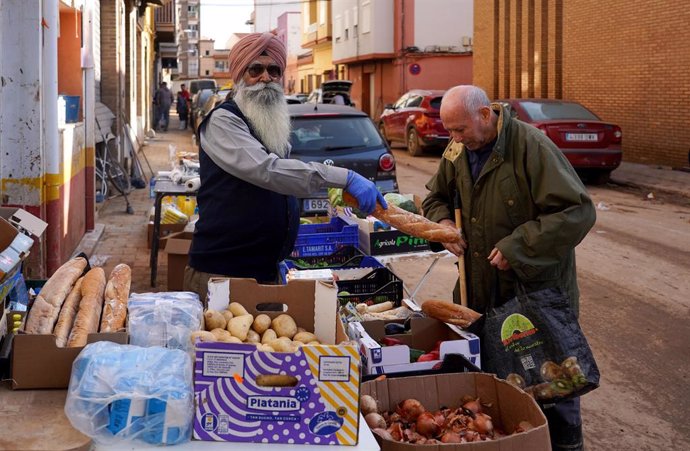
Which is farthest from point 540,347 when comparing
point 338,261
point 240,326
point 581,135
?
point 581,135

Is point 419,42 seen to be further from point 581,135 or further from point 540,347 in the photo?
point 540,347

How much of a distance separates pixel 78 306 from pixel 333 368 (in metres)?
1.35

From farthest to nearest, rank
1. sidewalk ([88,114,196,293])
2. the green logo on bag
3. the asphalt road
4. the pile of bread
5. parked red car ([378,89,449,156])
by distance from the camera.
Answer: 1. parked red car ([378,89,449,156])
2. sidewalk ([88,114,196,293])
3. the asphalt road
4. the green logo on bag
5. the pile of bread

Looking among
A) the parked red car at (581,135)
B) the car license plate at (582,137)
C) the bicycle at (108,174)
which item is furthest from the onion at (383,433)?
the car license plate at (582,137)

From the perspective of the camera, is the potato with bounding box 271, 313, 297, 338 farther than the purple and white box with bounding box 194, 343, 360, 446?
Yes

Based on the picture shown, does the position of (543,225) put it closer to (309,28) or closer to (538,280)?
(538,280)

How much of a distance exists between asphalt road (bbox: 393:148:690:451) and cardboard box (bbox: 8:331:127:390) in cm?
314

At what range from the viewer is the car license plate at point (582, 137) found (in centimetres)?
1647

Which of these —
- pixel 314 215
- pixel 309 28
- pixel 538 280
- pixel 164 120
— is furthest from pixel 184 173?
Result: pixel 309 28

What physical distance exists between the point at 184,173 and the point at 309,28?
1902 inches

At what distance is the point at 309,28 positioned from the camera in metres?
55.9

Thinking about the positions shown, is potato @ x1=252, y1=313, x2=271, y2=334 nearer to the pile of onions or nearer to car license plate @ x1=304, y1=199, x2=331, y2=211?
the pile of onions

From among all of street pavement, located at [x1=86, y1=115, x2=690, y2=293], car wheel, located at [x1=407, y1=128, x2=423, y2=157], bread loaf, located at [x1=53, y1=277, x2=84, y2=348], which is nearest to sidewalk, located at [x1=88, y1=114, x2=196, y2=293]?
street pavement, located at [x1=86, y1=115, x2=690, y2=293]

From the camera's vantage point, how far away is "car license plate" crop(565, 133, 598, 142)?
1647 centimetres
